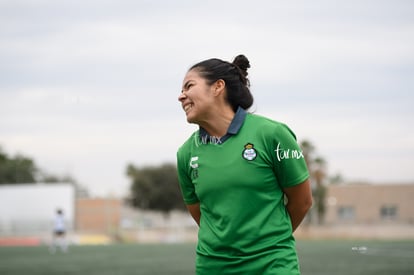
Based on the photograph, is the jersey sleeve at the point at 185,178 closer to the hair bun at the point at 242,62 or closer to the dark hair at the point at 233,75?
the dark hair at the point at 233,75

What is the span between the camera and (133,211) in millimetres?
86500

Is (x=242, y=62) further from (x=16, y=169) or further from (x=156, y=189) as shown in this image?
(x=16, y=169)

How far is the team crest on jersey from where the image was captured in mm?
4215

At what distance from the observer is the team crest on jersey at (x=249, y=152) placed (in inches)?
166

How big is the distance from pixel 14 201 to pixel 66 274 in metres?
43.4

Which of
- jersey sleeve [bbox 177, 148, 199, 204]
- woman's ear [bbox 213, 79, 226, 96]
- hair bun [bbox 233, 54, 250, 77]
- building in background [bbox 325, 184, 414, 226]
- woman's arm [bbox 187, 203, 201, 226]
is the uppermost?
hair bun [bbox 233, 54, 250, 77]

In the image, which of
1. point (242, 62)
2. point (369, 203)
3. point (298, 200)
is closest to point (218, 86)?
point (242, 62)

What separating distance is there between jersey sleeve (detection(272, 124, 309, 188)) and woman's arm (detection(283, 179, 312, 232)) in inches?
3.3

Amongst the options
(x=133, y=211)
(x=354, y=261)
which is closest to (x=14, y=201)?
(x=133, y=211)

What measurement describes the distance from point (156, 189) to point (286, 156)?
3099 inches

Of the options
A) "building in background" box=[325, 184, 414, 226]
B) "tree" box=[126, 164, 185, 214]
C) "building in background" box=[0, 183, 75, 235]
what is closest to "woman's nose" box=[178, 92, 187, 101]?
"building in background" box=[0, 183, 75, 235]

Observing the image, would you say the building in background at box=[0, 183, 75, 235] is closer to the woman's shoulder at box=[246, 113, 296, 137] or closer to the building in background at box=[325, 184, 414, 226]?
the building in background at box=[325, 184, 414, 226]

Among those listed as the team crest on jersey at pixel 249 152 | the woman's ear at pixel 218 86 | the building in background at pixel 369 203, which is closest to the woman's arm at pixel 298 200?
the team crest on jersey at pixel 249 152

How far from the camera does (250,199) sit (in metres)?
4.21
